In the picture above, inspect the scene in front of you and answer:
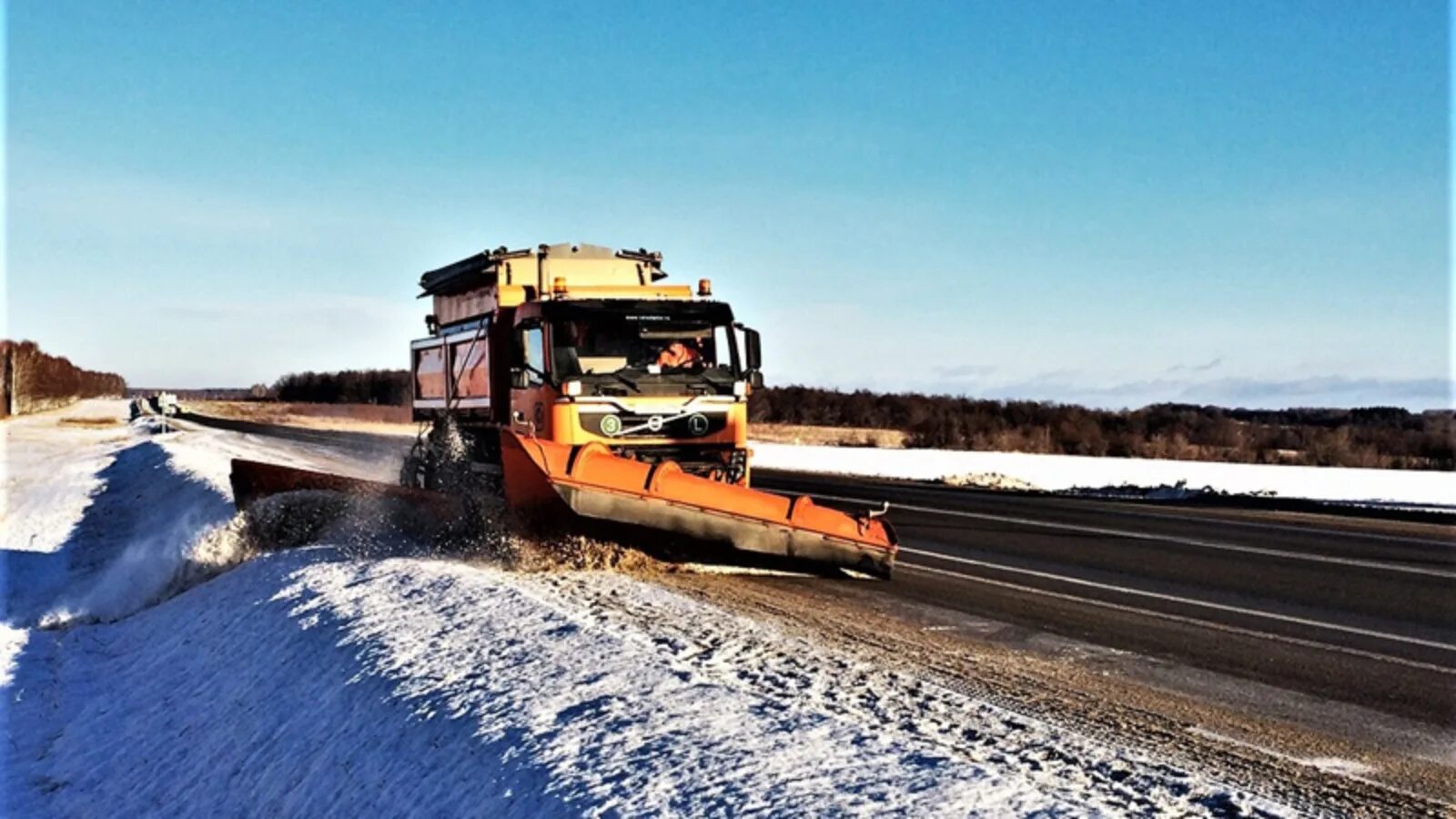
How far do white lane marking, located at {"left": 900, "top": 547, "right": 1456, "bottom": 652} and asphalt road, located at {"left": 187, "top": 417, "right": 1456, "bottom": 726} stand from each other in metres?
0.02

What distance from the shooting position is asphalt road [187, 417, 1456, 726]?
320 inches

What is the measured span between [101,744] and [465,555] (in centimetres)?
347

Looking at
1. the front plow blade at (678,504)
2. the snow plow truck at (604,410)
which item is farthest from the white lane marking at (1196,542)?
the front plow blade at (678,504)

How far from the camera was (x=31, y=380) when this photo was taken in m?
98.1

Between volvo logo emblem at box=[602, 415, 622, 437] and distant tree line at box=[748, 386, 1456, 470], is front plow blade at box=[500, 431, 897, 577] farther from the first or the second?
distant tree line at box=[748, 386, 1456, 470]

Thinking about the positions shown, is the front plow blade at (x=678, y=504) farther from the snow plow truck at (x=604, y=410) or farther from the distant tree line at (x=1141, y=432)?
the distant tree line at (x=1141, y=432)

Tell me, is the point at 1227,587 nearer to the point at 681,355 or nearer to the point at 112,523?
the point at 681,355

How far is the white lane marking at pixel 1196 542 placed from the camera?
41.9 feet

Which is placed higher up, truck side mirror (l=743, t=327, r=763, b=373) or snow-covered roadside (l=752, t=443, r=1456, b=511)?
truck side mirror (l=743, t=327, r=763, b=373)

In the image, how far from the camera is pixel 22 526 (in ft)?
79.2

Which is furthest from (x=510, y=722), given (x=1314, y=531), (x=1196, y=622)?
(x=1314, y=531)

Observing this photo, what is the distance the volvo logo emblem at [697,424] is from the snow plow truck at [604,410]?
0.04ft

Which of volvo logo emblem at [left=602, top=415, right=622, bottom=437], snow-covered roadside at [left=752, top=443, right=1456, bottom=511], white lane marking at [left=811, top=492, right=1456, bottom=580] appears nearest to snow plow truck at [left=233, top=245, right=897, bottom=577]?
volvo logo emblem at [left=602, top=415, right=622, bottom=437]

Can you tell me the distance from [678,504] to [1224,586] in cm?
497
